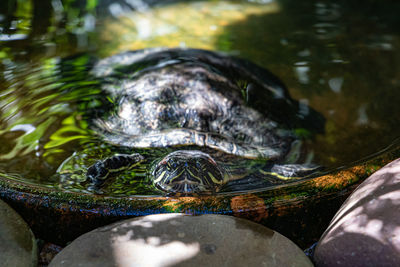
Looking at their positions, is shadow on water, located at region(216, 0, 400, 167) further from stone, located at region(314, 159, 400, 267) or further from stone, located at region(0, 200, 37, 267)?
stone, located at region(0, 200, 37, 267)

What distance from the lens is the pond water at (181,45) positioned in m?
3.31

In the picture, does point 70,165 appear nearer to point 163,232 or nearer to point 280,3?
point 163,232

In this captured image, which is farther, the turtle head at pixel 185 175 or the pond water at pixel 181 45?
the pond water at pixel 181 45

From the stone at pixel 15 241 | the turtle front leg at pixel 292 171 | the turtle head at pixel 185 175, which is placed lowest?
the turtle front leg at pixel 292 171

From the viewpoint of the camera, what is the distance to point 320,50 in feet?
17.7

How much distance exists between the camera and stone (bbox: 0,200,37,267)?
2.13 metres

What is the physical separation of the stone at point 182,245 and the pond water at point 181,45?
21.0 inches

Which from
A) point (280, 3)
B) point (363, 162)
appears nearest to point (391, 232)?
point (363, 162)

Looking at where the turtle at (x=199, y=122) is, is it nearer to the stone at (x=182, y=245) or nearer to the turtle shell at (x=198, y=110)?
the turtle shell at (x=198, y=110)

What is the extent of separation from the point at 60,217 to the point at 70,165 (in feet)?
2.57

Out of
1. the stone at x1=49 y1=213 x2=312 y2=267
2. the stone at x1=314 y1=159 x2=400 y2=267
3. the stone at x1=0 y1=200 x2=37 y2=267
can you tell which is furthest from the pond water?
the stone at x1=314 y1=159 x2=400 y2=267

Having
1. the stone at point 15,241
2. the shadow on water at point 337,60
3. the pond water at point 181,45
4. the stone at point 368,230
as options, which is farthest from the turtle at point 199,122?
the stone at point 368,230

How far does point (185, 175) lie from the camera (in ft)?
9.55

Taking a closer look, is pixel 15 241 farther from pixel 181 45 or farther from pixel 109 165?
pixel 181 45
